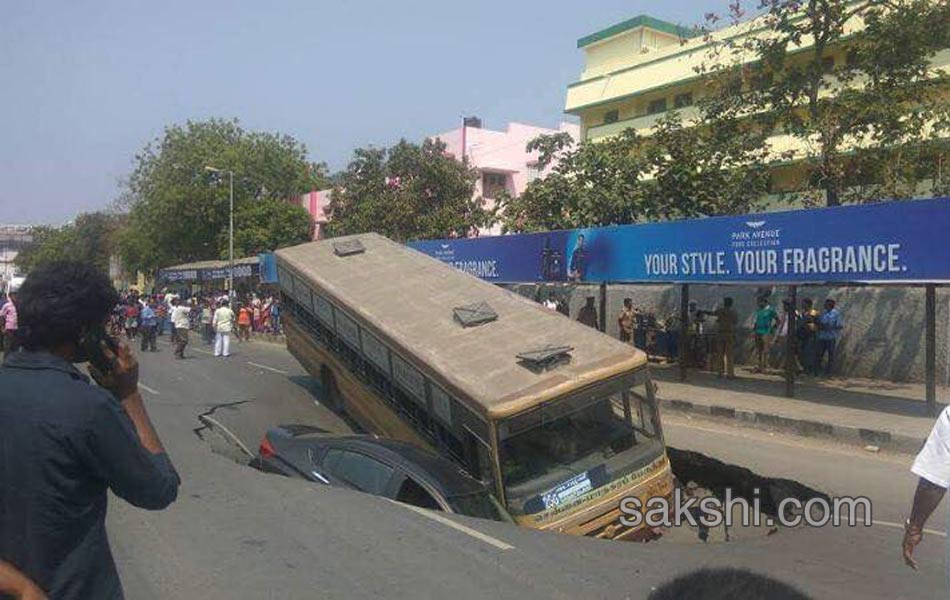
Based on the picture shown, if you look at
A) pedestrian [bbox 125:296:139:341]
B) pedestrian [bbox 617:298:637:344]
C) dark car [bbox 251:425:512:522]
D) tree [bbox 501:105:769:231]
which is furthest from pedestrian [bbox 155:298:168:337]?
dark car [bbox 251:425:512:522]

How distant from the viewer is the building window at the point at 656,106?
3534 centimetres

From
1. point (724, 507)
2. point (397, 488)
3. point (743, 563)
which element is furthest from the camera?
point (724, 507)

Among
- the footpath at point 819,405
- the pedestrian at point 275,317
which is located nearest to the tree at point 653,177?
the footpath at point 819,405

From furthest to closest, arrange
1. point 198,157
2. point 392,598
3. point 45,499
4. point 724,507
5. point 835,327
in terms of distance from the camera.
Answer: point 198,157 → point 835,327 → point 724,507 → point 392,598 → point 45,499

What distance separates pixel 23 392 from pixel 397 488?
15.4 feet

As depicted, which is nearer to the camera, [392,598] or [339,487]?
[392,598]

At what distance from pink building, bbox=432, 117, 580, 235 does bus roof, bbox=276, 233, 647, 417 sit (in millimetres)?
27558

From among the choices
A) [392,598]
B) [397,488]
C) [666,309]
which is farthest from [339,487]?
[666,309]

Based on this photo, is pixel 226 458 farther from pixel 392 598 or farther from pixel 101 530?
pixel 101 530

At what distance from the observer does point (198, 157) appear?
46656 millimetres

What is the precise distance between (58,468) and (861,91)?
55.3 ft

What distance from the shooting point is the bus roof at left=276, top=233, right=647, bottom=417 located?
700 cm

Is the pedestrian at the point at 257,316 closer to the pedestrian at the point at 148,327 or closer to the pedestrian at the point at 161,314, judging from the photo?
the pedestrian at the point at 161,314

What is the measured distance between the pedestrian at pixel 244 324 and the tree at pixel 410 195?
627cm
